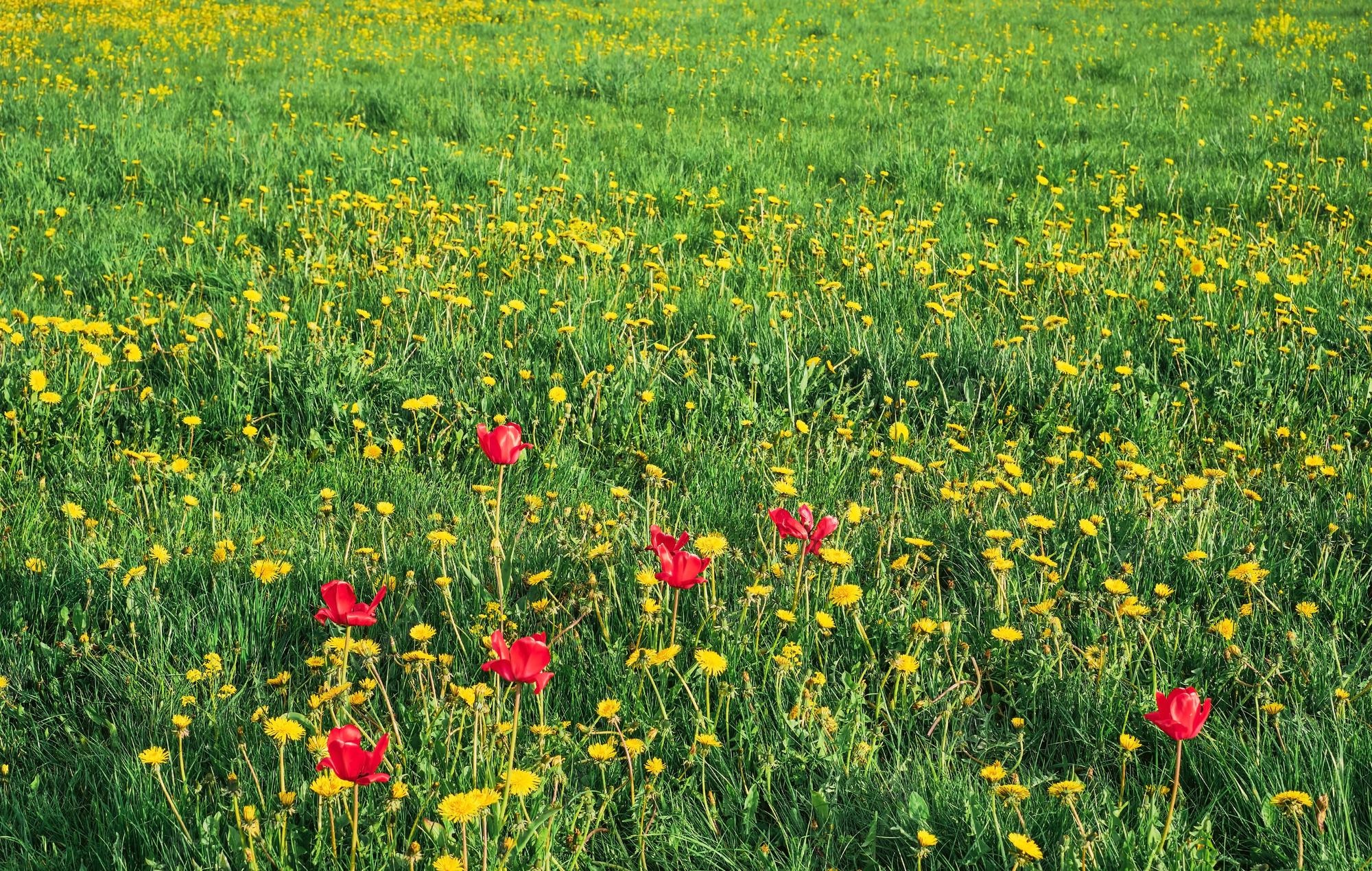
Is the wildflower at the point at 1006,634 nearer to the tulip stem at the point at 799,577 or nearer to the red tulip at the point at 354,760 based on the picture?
the tulip stem at the point at 799,577

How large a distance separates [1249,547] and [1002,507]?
0.54 meters

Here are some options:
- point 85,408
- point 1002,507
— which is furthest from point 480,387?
point 1002,507

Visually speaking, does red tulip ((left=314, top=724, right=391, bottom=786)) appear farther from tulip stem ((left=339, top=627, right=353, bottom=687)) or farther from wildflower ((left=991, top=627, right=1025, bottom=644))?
wildflower ((left=991, top=627, right=1025, bottom=644))

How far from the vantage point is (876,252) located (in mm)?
4309

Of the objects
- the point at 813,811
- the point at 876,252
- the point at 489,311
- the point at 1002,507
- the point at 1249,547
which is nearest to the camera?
the point at 813,811

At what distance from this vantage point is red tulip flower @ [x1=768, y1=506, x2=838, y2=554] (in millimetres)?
1837

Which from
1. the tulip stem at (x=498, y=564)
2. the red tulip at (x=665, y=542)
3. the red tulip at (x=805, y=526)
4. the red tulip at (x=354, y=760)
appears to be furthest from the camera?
the tulip stem at (x=498, y=564)

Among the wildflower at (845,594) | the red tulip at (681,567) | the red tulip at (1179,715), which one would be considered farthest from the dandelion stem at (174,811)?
the red tulip at (1179,715)

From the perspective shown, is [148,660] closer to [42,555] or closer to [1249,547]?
[42,555]

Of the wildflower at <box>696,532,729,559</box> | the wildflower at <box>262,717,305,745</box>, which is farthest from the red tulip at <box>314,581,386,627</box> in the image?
the wildflower at <box>696,532,729,559</box>

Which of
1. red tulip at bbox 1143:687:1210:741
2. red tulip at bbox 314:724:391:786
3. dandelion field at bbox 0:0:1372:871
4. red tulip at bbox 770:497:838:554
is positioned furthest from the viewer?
red tulip at bbox 770:497:838:554

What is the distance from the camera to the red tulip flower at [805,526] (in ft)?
6.03

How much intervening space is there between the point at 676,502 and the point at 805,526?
0.75 meters

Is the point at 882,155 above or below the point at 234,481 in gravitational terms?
above
